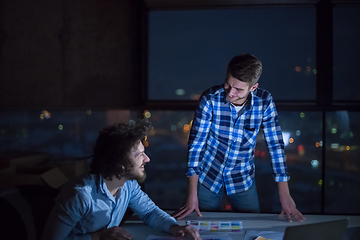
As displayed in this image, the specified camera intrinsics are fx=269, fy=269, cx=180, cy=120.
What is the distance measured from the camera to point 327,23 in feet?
8.05

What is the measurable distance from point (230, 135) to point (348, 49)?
1813mm

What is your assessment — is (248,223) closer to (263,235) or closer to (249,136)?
(263,235)

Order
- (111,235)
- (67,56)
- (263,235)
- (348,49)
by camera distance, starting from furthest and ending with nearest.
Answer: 1. (67,56)
2. (348,49)
3. (263,235)
4. (111,235)

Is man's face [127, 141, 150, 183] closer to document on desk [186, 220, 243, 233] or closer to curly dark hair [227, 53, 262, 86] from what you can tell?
document on desk [186, 220, 243, 233]

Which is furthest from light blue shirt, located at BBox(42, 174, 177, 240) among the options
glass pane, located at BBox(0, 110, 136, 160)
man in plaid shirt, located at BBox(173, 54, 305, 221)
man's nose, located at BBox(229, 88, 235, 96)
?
glass pane, located at BBox(0, 110, 136, 160)

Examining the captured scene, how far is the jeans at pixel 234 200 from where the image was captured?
1609 mm

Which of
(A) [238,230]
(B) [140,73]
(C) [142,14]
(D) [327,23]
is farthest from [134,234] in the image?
(D) [327,23]

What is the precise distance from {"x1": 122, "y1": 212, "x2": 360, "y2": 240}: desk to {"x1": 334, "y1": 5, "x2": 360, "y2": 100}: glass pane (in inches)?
57.2

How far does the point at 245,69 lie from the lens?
1.38 metres

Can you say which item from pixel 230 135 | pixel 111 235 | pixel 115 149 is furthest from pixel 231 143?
pixel 111 235

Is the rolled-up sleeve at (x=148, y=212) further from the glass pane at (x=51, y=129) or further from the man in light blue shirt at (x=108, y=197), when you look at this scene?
the glass pane at (x=51, y=129)

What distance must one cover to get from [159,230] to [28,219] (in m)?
0.59

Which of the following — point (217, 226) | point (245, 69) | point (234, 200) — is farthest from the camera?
point (234, 200)

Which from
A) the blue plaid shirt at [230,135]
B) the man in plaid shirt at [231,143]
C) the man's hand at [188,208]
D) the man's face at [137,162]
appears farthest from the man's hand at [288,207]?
the man's face at [137,162]
